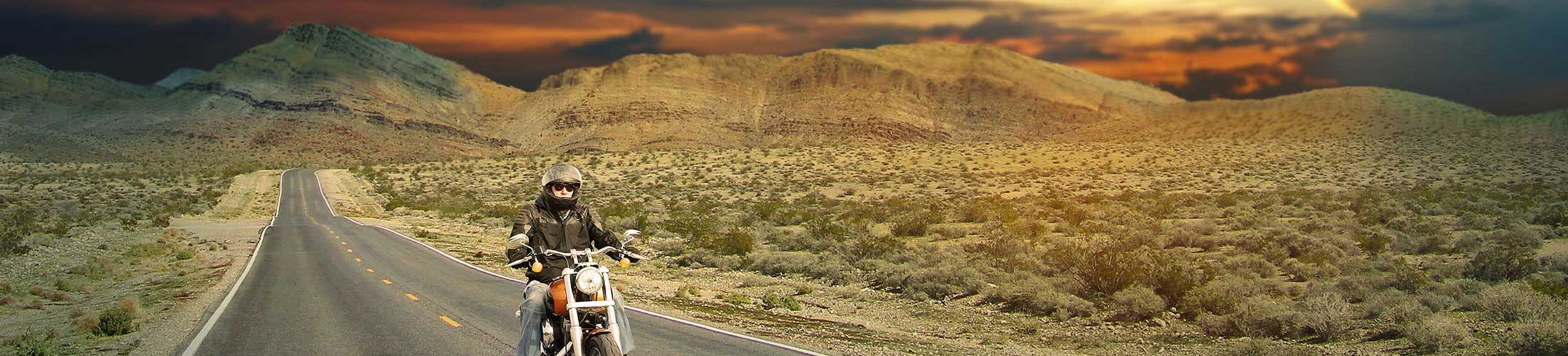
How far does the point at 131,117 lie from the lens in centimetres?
18375

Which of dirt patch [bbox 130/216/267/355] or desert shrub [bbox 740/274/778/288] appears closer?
dirt patch [bbox 130/216/267/355]

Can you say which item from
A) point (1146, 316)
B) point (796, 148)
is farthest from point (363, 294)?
point (796, 148)

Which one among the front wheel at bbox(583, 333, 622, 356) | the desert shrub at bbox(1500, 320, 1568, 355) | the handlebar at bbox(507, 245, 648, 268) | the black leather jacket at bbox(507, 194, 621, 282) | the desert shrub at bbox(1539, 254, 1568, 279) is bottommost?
the desert shrub at bbox(1539, 254, 1568, 279)

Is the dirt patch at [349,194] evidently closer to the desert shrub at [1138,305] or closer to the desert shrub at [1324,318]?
the desert shrub at [1138,305]

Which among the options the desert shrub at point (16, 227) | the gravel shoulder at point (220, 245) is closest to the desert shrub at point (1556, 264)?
the gravel shoulder at point (220, 245)

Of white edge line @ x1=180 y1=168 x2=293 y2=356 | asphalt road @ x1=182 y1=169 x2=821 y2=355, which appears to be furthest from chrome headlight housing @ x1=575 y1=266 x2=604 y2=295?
white edge line @ x1=180 y1=168 x2=293 y2=356

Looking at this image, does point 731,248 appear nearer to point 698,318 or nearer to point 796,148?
point 698,318

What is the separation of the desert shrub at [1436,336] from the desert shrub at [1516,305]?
127 cm

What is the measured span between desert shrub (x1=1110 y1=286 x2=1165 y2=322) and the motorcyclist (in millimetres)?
10385

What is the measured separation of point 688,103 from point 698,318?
178 metres

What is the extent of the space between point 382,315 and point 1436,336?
48.6ft

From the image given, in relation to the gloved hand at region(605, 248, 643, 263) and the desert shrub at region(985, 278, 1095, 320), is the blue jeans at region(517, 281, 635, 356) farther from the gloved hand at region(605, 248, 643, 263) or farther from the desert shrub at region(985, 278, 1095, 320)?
the desert shrub at region(985, 278, 1095, 320)

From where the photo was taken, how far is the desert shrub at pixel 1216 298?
635 inches

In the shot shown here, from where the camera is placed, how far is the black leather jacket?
846cm
